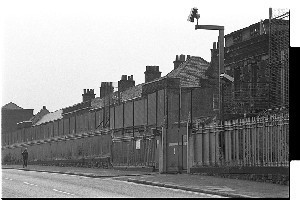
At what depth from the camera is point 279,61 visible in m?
35.7

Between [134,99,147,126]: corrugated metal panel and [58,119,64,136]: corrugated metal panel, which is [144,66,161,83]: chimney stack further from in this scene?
[134,99,147,126]: corrugated metal panel

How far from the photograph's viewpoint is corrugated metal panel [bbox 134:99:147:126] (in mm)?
44709

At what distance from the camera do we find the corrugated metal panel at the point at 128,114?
47.0 m

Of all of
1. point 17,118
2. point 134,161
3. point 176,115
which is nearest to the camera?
point 176,115

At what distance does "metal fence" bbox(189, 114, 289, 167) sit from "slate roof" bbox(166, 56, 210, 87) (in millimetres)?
24854

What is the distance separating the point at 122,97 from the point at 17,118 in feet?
218

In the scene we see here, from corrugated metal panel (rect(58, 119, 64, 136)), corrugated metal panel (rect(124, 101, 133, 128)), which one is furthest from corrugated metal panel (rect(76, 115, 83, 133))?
corrugated metal panel (rect(124, 101, 133, 128))

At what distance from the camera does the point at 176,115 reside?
40031mm

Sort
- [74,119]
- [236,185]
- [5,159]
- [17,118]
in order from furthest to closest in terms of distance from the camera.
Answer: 1. [17,118]
2. [5,159]
3. [74,119]
4. [236,185]

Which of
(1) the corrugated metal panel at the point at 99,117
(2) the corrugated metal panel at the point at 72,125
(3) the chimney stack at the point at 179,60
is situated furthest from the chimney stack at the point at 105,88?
(1) the corrugated metal panel at the point at 99,117

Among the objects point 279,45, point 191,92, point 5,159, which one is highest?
point 279,45

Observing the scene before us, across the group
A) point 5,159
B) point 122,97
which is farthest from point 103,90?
point 5,159

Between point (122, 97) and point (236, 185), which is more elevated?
point (122, 97)

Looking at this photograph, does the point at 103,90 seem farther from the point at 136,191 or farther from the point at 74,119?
the point at 136,191
